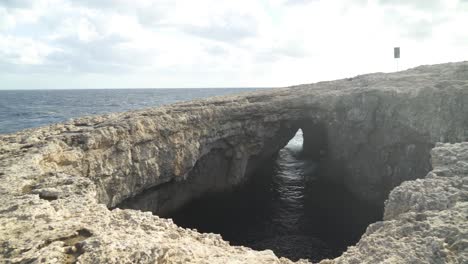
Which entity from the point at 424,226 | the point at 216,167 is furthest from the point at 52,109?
the point at 424,226

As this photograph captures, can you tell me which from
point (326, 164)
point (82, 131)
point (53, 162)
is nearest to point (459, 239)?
point (53, 162)

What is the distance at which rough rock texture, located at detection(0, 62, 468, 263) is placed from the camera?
6.88 metres

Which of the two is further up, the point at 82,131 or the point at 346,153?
the point at 82,131

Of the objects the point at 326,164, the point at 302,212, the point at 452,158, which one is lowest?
the point at 302,212

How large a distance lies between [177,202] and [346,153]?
16.0m

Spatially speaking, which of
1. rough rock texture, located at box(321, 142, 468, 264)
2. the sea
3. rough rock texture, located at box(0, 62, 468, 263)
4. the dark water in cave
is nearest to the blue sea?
rough rock texture, located at box(0, 62, 468, 263)

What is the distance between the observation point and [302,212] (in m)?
25.2

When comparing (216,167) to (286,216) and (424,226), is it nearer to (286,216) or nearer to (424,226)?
(286,216)

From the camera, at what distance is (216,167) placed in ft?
90.0

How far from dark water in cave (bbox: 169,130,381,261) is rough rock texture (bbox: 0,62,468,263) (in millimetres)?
1473

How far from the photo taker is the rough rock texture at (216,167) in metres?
6.88

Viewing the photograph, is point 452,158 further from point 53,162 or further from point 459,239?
point 53,162

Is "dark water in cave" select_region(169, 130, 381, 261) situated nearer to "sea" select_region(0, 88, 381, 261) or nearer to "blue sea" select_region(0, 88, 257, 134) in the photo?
"sea" select_region(0, 88, 381, 261)

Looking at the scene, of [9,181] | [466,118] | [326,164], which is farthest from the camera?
[326,164]
